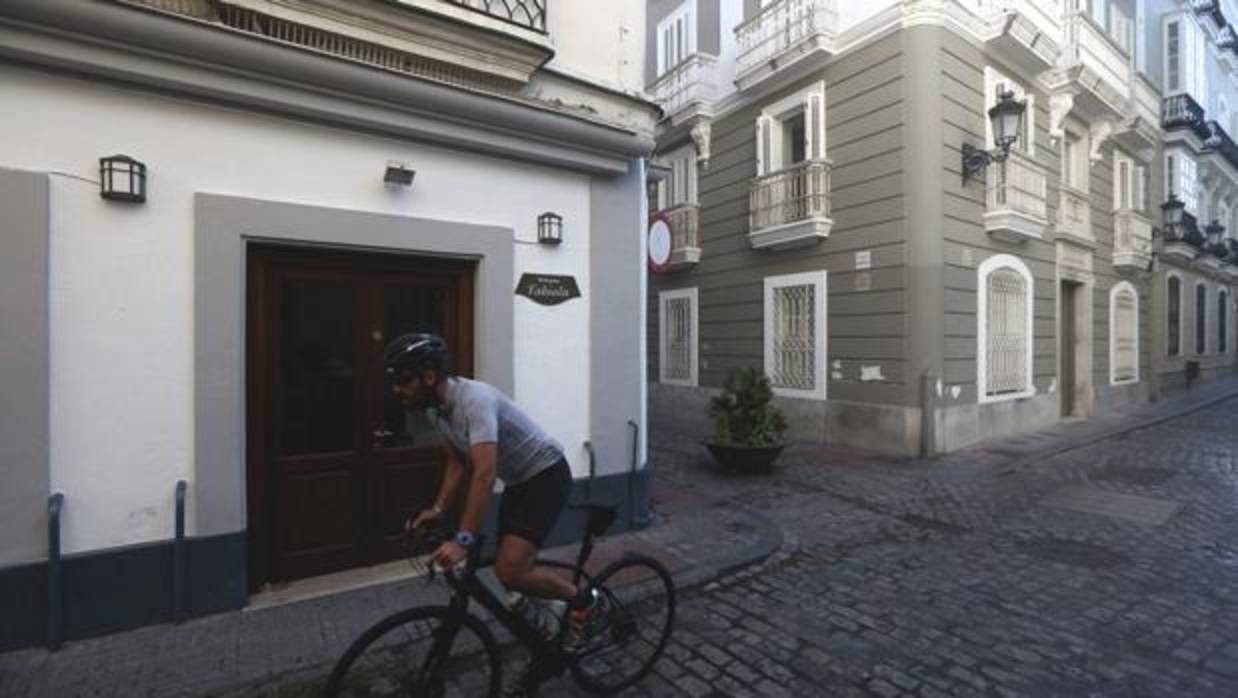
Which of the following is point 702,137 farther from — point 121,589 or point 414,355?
point 121,589

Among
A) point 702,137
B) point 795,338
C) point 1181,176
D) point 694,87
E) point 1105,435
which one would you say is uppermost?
point 694,87

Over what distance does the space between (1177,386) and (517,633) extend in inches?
842

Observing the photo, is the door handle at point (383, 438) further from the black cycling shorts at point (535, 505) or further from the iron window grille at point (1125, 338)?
the iron window grille at point (1125, 338)

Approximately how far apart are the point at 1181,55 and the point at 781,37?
41.1 ft

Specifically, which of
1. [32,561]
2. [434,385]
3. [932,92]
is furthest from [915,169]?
[32,561]

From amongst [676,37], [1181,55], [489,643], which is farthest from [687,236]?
[1181,55]

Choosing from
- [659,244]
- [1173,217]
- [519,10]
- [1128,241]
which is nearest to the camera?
[519,10]

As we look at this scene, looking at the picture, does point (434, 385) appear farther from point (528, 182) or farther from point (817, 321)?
point (817, 321)

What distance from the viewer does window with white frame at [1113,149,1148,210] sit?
14359 mm

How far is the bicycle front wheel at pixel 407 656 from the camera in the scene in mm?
2521

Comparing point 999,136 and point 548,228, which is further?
point 999,136

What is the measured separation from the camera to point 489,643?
2.78 meters

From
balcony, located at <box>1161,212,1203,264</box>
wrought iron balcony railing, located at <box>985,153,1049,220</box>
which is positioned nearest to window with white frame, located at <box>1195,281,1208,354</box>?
balcony, located at <box>1161,212,1203,264</box>

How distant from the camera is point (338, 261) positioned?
4.54 metres
